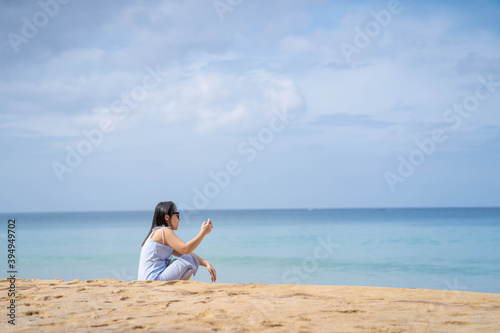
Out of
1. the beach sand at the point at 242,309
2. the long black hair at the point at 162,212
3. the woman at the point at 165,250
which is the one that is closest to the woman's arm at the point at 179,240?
the woman at the point at 165,250

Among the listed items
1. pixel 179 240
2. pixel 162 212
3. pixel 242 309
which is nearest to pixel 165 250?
pixel 179 240

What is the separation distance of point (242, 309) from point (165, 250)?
6.49 ft

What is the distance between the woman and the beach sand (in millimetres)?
392

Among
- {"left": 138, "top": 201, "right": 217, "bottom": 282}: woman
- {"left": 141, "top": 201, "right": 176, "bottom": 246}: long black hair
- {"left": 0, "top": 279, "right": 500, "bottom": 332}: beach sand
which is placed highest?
{"left": 141, "top": 201, "right": 176, "bottom": 246}: long black hair

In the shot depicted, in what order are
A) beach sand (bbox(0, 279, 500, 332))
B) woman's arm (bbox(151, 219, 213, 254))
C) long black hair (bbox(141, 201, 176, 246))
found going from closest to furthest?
beach sand (bbox(0, 279, 500, 332)) → woman's arm (bbox(151, 219, 213, 254)) → long black hair (bbox(141, 201, 176, 246))

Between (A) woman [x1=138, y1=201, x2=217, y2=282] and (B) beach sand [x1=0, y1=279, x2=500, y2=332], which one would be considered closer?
(B) beach sand [x1=0, y1=279, x2=500, y2=332]

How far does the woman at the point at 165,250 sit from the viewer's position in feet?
18.0

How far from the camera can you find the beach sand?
11.3 feet

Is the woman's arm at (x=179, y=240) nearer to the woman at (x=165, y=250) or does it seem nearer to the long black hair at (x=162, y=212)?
the woman at (x=165, y=250)

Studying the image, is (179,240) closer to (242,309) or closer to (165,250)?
(165,250)

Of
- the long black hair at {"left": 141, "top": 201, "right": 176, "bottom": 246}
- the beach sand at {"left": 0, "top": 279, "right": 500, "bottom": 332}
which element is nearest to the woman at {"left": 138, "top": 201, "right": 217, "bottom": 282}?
the long black hair at {"left": 141, "top": 201, "right": 176, "bottom": 246}

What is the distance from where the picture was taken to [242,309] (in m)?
3.95

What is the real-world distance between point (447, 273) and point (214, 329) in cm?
1295

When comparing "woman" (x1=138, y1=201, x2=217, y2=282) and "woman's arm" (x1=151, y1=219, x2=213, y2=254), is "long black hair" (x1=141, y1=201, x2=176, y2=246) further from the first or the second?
"woman's arm" (x1=151, y1=219, x2=213, y2=254)
